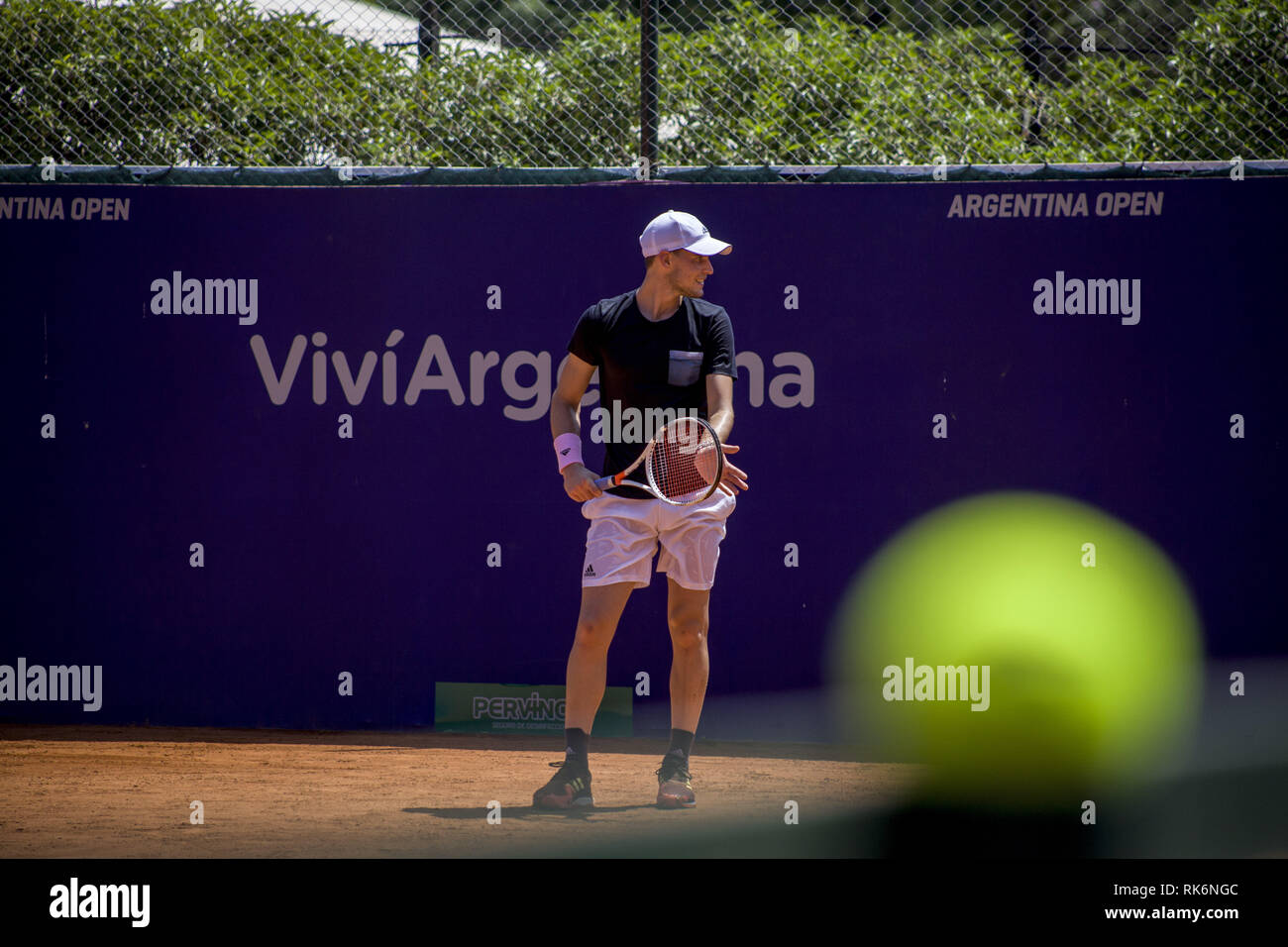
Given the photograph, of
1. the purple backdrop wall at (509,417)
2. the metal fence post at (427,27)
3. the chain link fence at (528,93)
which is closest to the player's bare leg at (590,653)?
the purple backdrop wall at (509,417)

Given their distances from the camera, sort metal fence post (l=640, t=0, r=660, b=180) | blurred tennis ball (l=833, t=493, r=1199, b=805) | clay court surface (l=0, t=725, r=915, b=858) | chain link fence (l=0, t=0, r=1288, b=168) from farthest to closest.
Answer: chain link fence (l=0, t=0, r=1288, b=168) → metal fence post (l=640, t=0, r=660, b=180) → blurred tennis ball (l=833, t=493, r=1199, b=805) → clay court surface (l=0, t=725, r=915, b=858)

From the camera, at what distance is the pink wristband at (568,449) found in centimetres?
446

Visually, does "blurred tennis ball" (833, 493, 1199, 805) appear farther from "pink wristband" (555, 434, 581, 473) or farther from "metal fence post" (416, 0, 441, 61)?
"metal fence post" (416, 0, 441, 61)

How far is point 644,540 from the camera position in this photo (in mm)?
4449

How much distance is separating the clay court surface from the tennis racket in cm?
104

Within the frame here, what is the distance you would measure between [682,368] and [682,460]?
324 mm

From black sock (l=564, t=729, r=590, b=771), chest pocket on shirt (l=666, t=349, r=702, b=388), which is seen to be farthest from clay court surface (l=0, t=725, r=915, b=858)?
chest pocket on shirt (l=666, t=349, r=702, b=388)

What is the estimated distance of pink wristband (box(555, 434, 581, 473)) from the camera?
176 inches

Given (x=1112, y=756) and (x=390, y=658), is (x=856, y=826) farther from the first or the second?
(x=390, y=658)

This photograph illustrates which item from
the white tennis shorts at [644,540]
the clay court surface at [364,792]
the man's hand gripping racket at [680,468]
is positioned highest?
the man's hand gripping racket at [680,468]

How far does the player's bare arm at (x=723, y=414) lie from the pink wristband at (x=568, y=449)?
45 cm

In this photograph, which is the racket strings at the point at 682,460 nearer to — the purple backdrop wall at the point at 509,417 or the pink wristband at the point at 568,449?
the pink wristband at the point at 568,449

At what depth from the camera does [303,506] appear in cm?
596

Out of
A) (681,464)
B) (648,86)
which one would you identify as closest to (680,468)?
(681,464)
